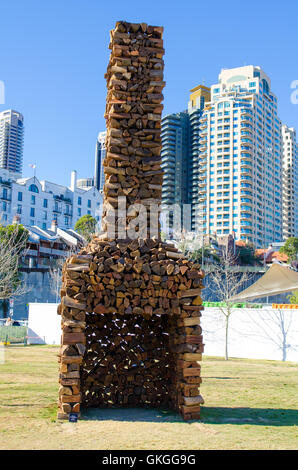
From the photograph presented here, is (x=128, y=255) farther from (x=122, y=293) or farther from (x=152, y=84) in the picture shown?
(x=152, y=84)

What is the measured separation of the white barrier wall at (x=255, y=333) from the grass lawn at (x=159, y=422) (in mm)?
6577

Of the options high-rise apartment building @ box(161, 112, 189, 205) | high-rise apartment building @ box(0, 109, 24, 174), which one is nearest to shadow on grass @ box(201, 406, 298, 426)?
high-rise apartment building @ box(0, 109, 24, 174)

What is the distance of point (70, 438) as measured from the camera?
6.45m

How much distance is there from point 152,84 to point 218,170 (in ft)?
353

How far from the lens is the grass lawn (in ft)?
20.7

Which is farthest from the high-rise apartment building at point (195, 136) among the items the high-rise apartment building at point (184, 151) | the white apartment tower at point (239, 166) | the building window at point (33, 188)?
the building window at point (33, 188)

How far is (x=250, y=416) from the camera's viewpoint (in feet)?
28.2

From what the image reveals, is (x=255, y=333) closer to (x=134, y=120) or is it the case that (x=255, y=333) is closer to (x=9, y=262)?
(x=9, y=262)

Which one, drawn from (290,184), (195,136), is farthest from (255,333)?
(290,184)

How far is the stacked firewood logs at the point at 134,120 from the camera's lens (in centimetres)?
861

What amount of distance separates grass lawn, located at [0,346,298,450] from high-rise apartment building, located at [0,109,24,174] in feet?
397

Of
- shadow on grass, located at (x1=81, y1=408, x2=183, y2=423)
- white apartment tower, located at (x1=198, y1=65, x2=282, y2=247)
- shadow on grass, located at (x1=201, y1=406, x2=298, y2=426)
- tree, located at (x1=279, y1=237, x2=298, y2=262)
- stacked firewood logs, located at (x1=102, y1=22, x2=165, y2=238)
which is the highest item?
white apartment tower, located at (x1=198, y1=65, x2=282, y2=247)

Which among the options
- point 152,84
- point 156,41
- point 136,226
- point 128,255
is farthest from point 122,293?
point 156,41

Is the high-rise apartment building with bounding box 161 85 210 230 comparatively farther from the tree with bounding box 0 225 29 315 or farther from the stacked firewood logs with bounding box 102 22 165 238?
the stacked firewood logs with bounding box 102 22 165 238
